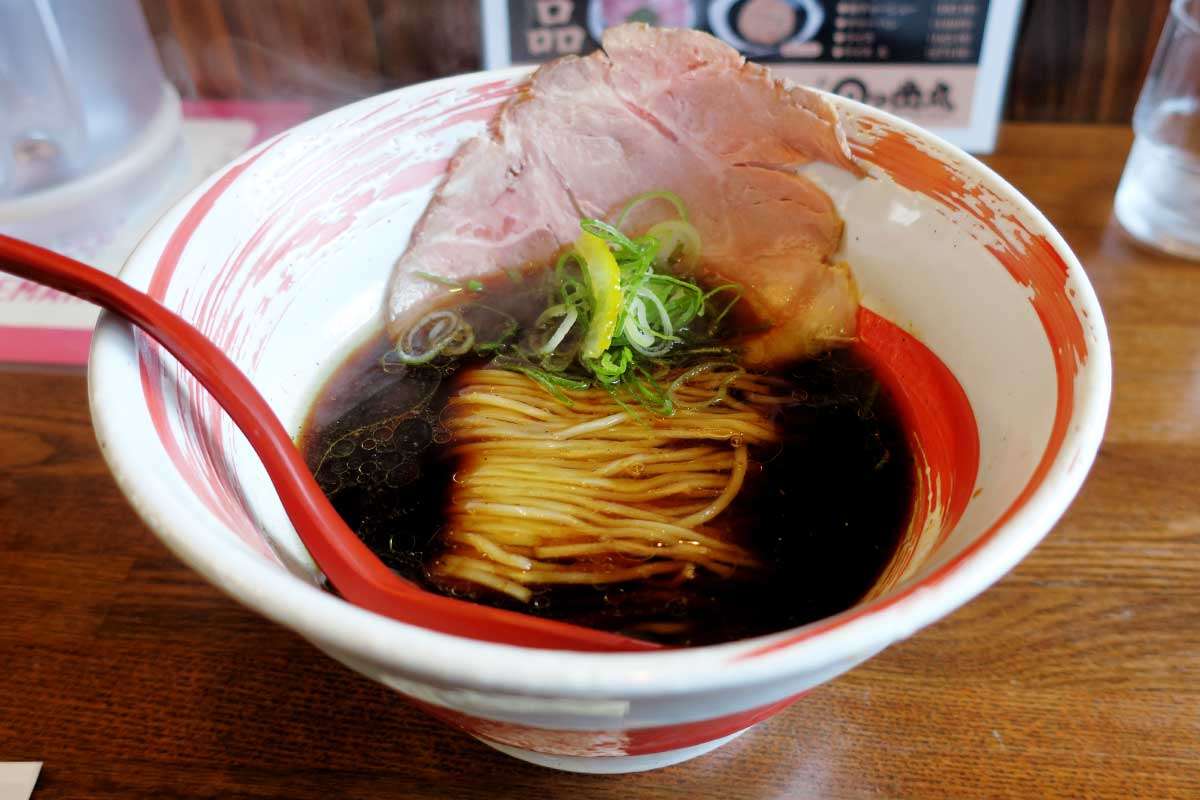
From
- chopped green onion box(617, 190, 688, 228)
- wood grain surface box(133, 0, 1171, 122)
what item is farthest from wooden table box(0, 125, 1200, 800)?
wood grain surface box(133, 0, 1171, 122)

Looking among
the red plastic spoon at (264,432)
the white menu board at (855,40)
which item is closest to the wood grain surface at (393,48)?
the white menu board at (855,40)

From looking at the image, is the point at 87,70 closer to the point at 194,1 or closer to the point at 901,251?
the point at 194,1

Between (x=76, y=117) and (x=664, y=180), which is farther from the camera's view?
(x=76, y=117)

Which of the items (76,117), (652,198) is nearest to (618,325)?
(652,198)

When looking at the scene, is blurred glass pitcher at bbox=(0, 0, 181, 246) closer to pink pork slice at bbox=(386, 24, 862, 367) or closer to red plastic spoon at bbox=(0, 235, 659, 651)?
pink pork slice at bbox=(386, 24, 862, 367)

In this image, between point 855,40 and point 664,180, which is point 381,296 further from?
point 855,40

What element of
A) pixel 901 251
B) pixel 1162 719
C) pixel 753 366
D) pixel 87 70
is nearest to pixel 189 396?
pixel 753 366

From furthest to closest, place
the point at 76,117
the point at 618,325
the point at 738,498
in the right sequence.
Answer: the point at 76,117 → the point at 618,325 → the point at 738,498
